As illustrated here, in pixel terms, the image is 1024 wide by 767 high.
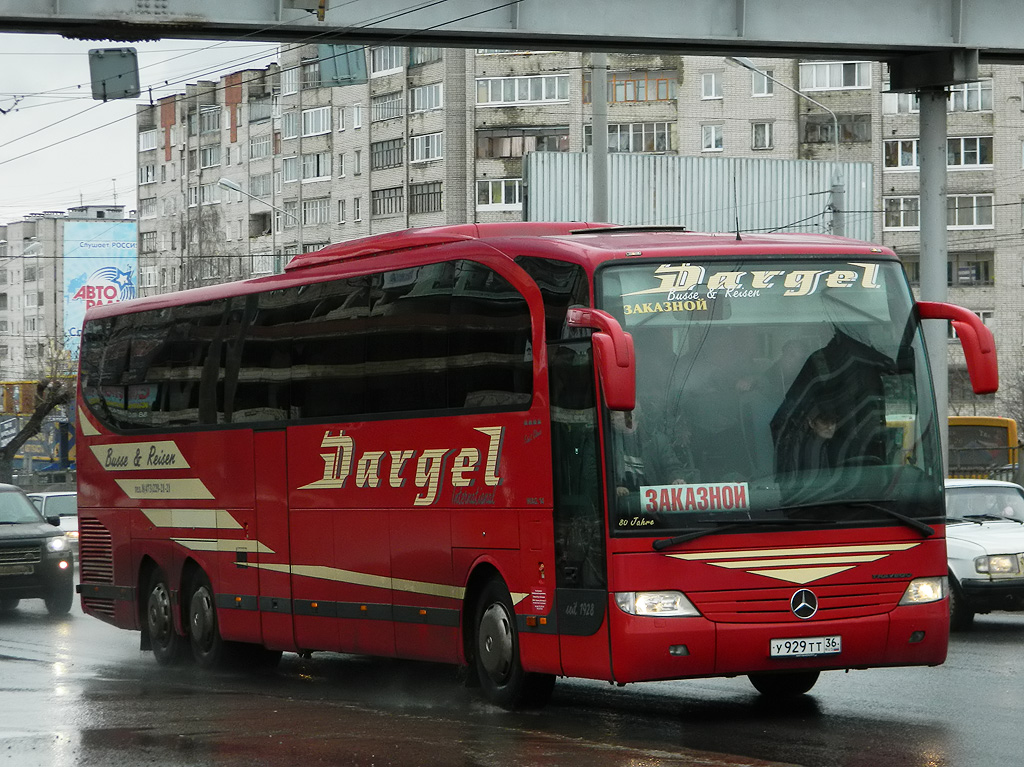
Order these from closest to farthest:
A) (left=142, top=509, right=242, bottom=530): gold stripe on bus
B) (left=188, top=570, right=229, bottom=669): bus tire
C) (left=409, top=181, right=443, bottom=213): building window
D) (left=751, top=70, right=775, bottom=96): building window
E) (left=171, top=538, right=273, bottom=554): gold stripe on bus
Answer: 1. (left=171, top=538, right=273, bottom=554): gold stripe on bus
2. (left=142, top=509, right=242, bottom=530): gold stripe on bus
3. (left=188, top=570, right=229, bottom=669): bus tire
4. (left=751, top=70, right=775, bottom=96): building window
5. (left=409, top=181, right=443, bottom=213): building window

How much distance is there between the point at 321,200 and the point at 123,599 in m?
77.3

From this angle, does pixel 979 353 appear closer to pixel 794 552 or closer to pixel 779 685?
pixel 794 552

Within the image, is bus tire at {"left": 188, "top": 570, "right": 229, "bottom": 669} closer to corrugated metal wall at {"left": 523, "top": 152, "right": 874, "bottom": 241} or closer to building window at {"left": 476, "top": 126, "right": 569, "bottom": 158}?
corrugated metal wall at {"left": 523, "top": 152, "right": 874, "bottom": 241}

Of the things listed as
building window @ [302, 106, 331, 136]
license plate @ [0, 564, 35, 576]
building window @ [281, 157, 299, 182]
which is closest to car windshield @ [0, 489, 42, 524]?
license plate @ [0, 564, 35, 576]

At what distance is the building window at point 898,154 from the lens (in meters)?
79.0


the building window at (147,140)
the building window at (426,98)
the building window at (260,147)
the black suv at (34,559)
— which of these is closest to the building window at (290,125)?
the building window at (260,147)

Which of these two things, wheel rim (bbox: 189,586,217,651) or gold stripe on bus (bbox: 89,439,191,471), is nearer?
wheel rim (bbox: 189,586,217,651)

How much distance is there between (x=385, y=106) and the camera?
87.8 m

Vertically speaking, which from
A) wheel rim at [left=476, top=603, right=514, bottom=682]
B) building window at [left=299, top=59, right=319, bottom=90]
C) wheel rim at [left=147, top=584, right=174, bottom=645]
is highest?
building window at [left=299, top=59, right=319, bottom=90]

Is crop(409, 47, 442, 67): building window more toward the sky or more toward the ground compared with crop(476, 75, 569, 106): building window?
more toward the sky

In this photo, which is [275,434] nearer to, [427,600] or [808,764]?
[427,600]

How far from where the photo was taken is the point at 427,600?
1302 cm

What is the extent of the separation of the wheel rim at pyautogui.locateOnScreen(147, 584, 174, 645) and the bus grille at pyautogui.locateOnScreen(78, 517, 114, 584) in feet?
3.00

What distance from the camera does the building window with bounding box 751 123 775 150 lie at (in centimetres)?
7956
